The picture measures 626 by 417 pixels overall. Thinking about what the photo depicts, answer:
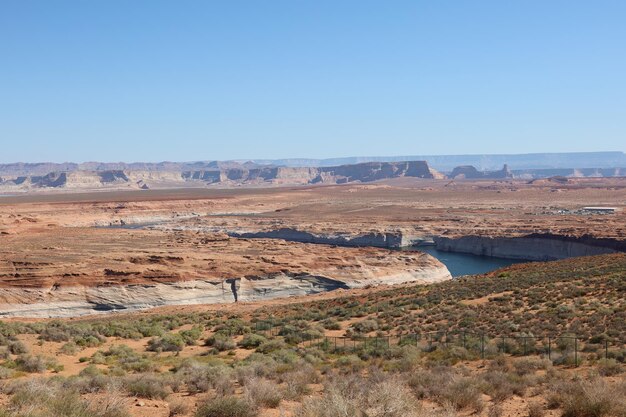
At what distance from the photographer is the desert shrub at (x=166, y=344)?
20141 mm

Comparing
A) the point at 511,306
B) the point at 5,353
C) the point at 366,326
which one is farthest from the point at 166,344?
the point at 511,306

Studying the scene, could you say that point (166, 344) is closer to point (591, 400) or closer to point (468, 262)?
point (591, 400)

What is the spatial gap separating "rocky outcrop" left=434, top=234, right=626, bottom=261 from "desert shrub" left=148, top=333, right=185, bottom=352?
5089 centimetres

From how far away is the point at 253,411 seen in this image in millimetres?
10352

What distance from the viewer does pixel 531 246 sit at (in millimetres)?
67562

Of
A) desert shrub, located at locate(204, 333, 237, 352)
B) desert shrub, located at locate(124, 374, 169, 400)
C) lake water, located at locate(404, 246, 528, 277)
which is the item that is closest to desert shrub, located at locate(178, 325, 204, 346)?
desert shrub, located at locate(204, 333, 237, 352)

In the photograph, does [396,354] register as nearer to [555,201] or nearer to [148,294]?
[148,294]

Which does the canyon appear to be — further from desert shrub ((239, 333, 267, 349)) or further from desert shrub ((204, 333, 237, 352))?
desert shrub ((239, 333, 267, 349))

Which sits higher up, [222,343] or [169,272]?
[222,343]

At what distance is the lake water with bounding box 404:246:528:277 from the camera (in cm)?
5998

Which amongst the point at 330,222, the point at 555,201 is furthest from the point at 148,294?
the point at 555,201

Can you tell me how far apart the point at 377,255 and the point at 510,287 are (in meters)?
26.9

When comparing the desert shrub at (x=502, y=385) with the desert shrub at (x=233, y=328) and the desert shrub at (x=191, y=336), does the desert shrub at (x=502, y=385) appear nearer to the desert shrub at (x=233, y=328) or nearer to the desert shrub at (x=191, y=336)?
the desert shrub at (x=191, y=336)

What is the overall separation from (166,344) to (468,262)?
5162 cm
